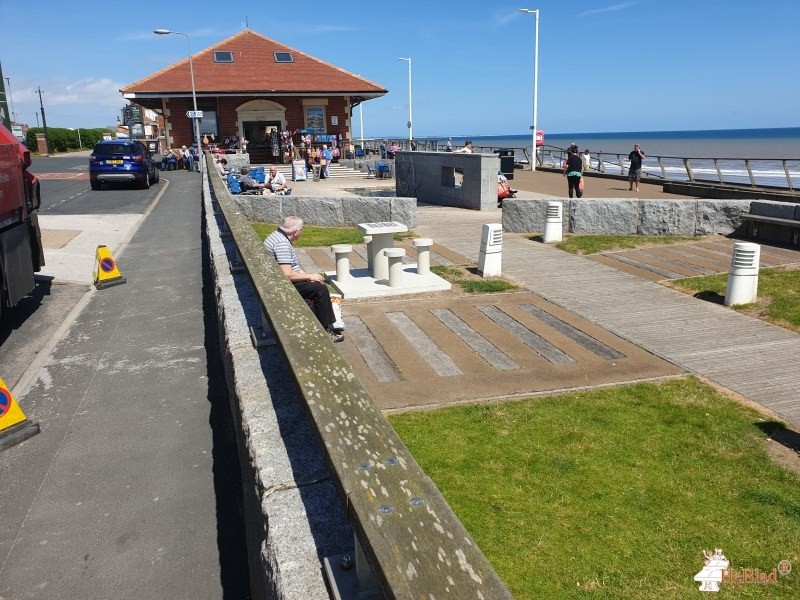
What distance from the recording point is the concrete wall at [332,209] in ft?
53.1

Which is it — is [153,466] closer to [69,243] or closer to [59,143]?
[69,243]

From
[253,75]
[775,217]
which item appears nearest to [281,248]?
[775,217]

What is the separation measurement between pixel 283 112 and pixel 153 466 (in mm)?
38942

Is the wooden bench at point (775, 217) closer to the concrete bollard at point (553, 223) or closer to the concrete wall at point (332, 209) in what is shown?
the concrete bollard at point (553, 223)

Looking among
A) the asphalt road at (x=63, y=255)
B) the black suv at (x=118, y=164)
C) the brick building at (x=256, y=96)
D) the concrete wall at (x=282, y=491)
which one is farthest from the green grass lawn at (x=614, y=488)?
the brick building at (x=256, y=96)

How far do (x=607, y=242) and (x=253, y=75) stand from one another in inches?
1324

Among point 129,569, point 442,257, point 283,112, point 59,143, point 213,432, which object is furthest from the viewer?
point 59,143

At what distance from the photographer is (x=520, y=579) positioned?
353 centimetres

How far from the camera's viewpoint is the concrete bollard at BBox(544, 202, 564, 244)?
13781 millimetres

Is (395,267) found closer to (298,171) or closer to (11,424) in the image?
(11,424)

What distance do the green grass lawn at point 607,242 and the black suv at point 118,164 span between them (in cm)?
1859

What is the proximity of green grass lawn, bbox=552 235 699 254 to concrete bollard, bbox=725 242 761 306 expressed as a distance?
4044 millimetres

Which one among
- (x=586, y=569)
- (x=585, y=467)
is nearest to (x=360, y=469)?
(x=586, y=569)

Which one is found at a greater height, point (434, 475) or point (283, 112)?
point (283, 112)
